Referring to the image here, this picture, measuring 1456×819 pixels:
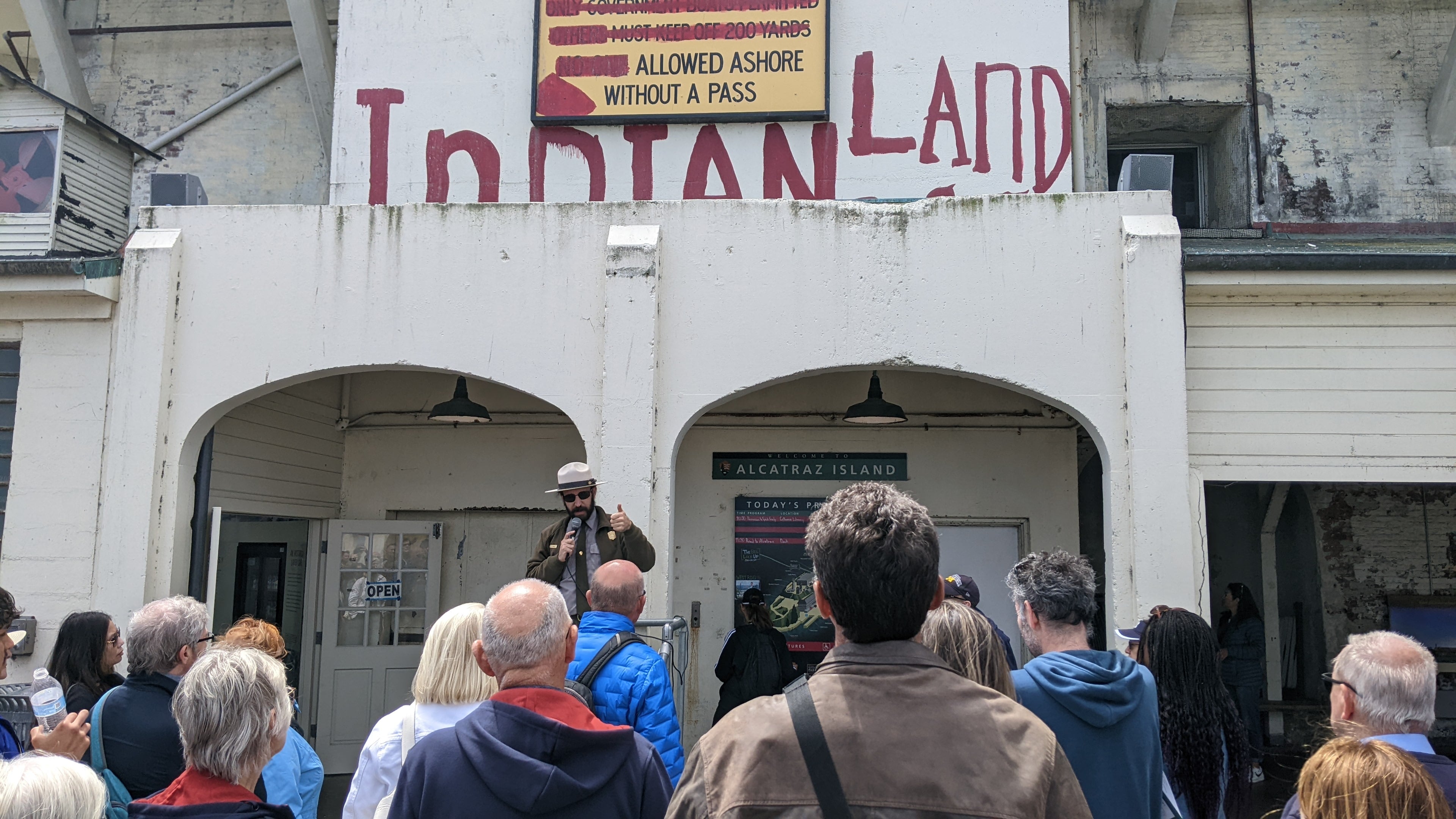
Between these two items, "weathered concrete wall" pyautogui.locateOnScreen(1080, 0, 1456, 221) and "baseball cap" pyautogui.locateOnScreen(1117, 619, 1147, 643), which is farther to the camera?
"weathered concrete wall" pyautogui.locateOnScreen(1080, 0, 1456, 221)

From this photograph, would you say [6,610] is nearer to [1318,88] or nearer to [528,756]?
[528,756]

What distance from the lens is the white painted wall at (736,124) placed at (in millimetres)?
8844

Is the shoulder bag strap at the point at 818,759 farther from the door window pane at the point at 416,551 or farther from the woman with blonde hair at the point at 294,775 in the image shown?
the door window pane at the point at 416,551

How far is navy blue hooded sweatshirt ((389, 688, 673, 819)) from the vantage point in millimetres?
2541

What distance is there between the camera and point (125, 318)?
7.41 m

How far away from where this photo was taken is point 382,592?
970 cm

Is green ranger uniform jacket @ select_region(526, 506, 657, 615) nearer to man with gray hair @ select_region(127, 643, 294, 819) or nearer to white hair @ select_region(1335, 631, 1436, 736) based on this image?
man with gray hair @ select_region(127, 643, 294, 819)

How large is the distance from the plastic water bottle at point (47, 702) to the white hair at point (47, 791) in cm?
74

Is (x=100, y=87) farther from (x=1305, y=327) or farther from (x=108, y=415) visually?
(x=1305, y=327)

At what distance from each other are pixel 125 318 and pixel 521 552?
397cm

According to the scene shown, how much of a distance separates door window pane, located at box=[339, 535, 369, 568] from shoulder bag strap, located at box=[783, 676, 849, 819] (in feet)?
28.2

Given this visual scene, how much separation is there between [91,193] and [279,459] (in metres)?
4.32

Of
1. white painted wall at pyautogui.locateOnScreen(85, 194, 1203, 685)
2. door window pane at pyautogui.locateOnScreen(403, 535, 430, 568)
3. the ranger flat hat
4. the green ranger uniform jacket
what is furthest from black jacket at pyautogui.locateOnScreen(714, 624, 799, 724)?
door window pane at pyautogui.locateOnScreen(403, 535, 430, 568)

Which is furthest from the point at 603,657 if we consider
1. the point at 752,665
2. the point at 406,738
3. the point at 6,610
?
the point at 752,665
